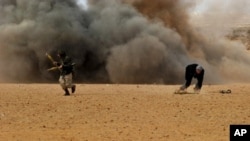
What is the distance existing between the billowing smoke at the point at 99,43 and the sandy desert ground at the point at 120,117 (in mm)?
13284

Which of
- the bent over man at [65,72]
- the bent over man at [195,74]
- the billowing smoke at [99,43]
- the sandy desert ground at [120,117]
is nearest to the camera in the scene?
the sandy desert ground at [120,117]

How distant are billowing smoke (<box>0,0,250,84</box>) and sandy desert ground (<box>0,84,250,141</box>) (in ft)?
43.6

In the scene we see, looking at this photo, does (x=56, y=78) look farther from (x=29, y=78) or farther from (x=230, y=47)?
(x=230, y=47)

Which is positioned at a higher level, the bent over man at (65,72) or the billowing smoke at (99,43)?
the billowing smoke at (99,43)

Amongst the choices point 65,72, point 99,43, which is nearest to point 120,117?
point 65,72

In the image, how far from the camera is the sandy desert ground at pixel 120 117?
10.4m

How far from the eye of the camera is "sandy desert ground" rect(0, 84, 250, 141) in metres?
10.4

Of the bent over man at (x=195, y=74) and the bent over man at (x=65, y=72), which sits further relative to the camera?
the bent over man at (x=195, y=74)

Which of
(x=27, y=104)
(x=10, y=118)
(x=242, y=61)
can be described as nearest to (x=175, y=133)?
(x=10, y=118)

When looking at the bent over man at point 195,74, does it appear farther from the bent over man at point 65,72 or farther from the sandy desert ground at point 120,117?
the bent over man at point 65,72

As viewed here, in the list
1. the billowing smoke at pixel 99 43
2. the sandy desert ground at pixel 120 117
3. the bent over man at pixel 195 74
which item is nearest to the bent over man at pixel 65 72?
the sandy desert ground at pixel 120 117

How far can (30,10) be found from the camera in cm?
3341

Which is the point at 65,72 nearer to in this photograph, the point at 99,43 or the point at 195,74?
the point at 195,74

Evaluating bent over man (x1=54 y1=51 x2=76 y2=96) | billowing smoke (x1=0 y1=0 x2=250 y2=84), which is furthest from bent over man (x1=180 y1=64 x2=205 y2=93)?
billowing smoke (x1=0 y1=0 x2=250 y2=84)
